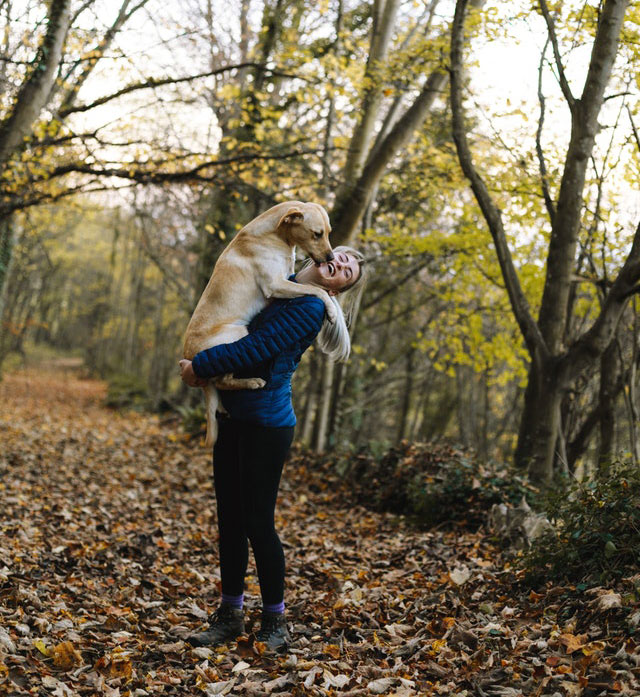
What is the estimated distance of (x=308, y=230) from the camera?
3443 mm

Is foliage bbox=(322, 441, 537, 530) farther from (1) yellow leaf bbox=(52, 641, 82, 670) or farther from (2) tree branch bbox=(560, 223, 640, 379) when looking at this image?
(1) yellow leaf bbox=(52, 641, 82, 670)

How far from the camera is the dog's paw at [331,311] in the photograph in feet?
11.1

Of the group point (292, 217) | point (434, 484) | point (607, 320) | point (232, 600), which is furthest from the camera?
point (434, 484)

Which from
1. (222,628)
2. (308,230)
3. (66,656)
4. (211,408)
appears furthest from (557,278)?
(66,656)

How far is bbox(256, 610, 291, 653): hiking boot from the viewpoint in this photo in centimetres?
350

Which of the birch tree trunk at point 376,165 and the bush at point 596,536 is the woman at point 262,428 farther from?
the birch tree trunk at point 376,165

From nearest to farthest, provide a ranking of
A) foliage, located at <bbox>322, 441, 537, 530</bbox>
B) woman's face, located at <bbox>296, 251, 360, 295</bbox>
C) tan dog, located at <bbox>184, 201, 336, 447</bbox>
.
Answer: tan dog, located at <bbox>184, 201, 336, 447</bbox>, woman's face, located at <bbox>296, 251, 360, 295</bbox>, foliage, located at <bbox>322, 441, 537, 530</bbox>

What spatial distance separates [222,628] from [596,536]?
2317mm

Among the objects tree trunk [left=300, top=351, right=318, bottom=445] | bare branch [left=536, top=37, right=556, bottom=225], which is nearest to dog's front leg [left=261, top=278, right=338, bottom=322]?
bare branch [left=536, top=37, right=556, bottom=225]

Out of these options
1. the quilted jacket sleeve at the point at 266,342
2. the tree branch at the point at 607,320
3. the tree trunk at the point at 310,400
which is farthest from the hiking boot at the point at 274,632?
the tree trunk at the point at 310,400

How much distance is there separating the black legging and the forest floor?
39 centimetres

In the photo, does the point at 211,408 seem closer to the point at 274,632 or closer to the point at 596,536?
the point at 274,632

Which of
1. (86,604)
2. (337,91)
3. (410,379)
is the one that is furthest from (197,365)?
(410,379)

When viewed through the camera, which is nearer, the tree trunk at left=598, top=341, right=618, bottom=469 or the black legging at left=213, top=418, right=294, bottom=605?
the black legging at left=213, top=418, right=294, bottom=605
